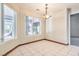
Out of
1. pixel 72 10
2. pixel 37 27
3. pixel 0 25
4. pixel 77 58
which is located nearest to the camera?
pixel 77 58

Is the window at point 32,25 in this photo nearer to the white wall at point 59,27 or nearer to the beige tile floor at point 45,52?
the white wall at point 59,27

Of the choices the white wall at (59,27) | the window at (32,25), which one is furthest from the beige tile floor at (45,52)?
the window at (32,25)

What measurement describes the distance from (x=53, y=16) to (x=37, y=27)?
1359 millimetres

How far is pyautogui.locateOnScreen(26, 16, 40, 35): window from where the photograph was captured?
22.1 ft

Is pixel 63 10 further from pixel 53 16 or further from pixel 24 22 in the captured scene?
pixel 24 22

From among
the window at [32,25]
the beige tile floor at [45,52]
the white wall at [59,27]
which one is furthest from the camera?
the window at [32,25]

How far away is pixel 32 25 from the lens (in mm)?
7047

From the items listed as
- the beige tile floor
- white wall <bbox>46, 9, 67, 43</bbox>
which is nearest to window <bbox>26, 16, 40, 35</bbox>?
white wall <bbox>46, 9, 67, 43</bbox>

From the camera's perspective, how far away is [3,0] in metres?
1.67

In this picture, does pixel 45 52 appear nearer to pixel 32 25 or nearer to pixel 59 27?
pixel 59 27

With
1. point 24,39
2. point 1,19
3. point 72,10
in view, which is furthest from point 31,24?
point 1,19

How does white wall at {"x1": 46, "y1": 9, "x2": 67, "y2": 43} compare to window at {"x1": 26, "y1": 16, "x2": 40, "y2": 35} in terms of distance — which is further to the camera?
window at {"x1": 26, "y1": 16, "x2": 40, "y2": 35}

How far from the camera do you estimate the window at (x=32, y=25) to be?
22.1 feet

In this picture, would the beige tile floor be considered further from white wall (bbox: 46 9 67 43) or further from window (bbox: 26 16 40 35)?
window (bbox: 26 16 40 35)
